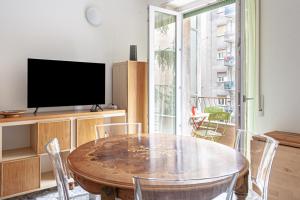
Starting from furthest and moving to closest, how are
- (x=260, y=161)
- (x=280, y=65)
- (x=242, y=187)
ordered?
1. (x=280, y=65)
2. (x=260, y=161)
3. (x=242, y=187)

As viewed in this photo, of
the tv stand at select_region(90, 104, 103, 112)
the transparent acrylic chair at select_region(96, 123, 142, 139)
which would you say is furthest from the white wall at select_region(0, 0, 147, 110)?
the transparent acrylic chair at select_region(96, 123, 142, 139)

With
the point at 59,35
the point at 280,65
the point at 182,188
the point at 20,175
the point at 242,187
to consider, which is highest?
the point at 59,35

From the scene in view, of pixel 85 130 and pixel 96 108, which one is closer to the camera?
pixel 85 130

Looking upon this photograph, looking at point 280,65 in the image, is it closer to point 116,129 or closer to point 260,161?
point 260,161

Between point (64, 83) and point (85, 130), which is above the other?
point (64, 83)

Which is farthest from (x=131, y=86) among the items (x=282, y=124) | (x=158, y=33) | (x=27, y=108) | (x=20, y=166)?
(x=282, y=124)

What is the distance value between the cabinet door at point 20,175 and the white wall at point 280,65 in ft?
8.33

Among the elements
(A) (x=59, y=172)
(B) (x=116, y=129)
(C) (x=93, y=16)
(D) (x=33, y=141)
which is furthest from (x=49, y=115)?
(C) (x=93, y=16)

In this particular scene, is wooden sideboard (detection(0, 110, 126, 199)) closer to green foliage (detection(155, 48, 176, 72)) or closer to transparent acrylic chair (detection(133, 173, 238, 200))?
green foliage (detection(155, 48, 176, 72))

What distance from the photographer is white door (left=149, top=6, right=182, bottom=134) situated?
135 inches

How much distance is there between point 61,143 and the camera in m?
2.90

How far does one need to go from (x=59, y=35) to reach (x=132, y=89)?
1.23 metres

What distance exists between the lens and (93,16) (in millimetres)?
3559

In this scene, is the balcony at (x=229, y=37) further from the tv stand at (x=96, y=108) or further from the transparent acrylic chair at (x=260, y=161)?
the transparent acrylic chair at (x=260, y=161)
